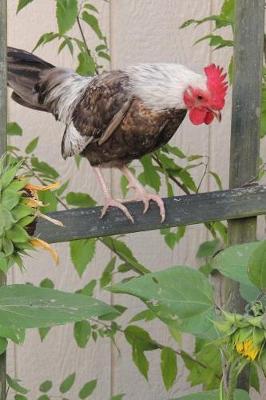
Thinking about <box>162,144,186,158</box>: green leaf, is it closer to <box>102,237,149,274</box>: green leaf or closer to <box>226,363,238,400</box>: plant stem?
<box>102,237,149,274</box>: green leaf

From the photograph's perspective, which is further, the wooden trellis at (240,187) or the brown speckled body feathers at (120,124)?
the brown speckled body feathers at (120,124)

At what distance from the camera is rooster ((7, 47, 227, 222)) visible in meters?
1.23

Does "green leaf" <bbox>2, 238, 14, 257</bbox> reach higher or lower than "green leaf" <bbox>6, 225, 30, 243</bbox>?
lower

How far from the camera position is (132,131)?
126cm

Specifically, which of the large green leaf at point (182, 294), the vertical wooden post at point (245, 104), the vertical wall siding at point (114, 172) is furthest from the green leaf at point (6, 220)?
the vertical wall siding at point (114, 172)

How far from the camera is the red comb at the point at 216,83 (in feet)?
4.04

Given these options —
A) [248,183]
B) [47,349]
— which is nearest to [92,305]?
[248,183]

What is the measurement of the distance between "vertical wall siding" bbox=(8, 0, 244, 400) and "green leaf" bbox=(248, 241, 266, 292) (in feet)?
3.29

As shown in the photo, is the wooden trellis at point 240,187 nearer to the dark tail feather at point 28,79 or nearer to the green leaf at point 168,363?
the green leaf at point 168,363

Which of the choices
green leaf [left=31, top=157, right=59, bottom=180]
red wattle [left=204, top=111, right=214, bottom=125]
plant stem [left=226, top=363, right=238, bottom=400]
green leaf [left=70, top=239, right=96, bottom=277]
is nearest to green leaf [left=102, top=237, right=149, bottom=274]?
green leaf [left=70, top=239, right=96, bottom=277]

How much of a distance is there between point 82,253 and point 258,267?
0.67 meters

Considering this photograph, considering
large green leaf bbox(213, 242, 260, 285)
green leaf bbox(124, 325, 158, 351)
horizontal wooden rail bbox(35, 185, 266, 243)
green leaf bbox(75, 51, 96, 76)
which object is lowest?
green leaf bbox(124, 325, 158, 351)

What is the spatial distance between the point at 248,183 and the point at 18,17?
707 mm

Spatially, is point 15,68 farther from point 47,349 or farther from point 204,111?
point 47,349
